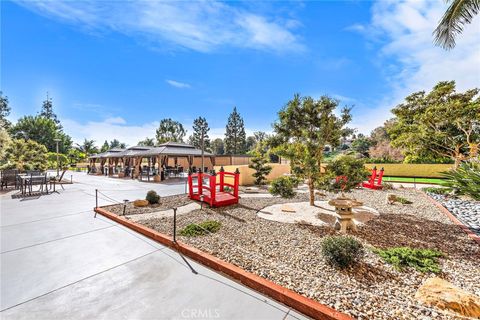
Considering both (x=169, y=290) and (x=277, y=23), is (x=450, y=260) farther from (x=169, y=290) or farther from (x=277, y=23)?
(x=277, y=23)

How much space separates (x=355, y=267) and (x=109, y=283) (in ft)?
11.4

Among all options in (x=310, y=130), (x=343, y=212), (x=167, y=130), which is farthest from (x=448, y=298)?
(x=167, y=130)

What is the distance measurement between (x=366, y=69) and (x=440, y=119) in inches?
233

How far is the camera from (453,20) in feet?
19.5

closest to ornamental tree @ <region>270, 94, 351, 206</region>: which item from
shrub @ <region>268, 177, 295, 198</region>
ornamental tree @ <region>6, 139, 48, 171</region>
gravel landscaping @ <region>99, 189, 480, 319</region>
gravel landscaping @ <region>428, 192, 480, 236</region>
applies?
shrub @ <region>268, 177, 295, 198</region>

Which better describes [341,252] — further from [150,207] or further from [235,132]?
[235,132]

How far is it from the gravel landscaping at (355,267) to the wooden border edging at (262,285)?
4.9 inches

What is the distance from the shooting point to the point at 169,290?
7.91 ft

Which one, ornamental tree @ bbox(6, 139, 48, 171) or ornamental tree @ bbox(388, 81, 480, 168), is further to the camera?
ornamental tree @ bbox(6, 139, 48, 171)

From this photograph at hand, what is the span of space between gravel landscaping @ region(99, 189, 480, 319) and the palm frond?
5772 mm

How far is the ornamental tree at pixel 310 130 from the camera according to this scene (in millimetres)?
6077

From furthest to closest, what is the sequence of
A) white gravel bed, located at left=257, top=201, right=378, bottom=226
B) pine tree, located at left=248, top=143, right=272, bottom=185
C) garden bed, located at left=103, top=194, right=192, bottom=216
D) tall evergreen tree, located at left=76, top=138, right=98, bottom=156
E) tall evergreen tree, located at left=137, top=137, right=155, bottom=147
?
tall evergreen tree, located at left=137, top=137, right=155, bottom=147
tall evergreen tree, located at left=76, top=138, right=98, bottom=156
pine tree, located at left=248, top=143, right=272, bottom=185
garden bed, located at left=103, top=194, right=192, bottom=216
white gravel bed, located at left=257, top=201, right=378, bottom=226

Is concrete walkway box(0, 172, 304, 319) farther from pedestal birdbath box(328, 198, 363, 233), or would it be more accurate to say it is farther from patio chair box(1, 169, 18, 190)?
patio chair box(1, 169, 18, 190)

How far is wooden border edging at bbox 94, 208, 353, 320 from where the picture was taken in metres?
1.97
